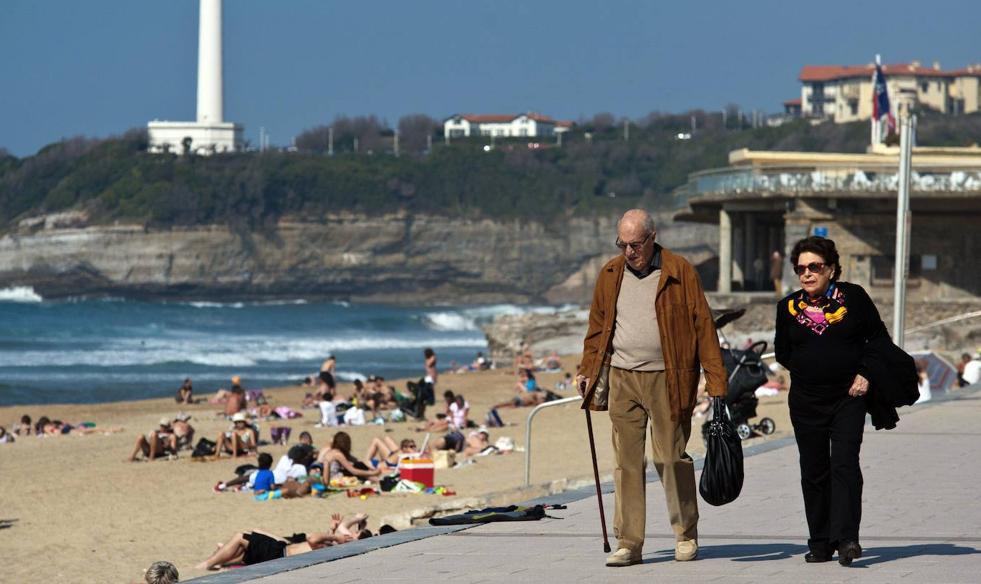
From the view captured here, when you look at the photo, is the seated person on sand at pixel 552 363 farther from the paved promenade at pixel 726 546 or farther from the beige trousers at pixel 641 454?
the beige trousers at pixel 641 454

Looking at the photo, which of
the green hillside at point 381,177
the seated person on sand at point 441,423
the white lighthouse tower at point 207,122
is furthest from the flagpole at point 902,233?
the green hillside at point 381,177

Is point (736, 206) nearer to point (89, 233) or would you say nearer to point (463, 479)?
point (463, 479)

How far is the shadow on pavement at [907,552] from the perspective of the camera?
708cm

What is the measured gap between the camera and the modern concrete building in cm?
3394

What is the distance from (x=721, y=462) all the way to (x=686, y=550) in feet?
1.58

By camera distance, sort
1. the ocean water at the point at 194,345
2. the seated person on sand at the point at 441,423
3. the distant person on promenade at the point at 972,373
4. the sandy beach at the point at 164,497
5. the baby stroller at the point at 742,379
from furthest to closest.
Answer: the ocean water at the point at 194,345 < the seated person on sand at the point at 441,423 < the distant person on promenade at the point at 972,373 < the baby stroller at the point at 742,379 < the sandy beach at the point at 164,497

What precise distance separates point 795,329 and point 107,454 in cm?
1654

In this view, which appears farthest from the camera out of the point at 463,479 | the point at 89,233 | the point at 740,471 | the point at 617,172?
the point at 617,172

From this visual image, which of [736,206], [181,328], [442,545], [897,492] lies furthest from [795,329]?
[181,328]

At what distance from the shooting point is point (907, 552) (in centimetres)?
732

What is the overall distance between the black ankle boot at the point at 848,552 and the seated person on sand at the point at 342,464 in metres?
10.1

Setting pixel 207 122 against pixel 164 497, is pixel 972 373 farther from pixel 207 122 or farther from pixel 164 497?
pixel 207 122

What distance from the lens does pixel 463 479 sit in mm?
16781

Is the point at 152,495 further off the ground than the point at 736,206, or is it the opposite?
the point at 736,206
